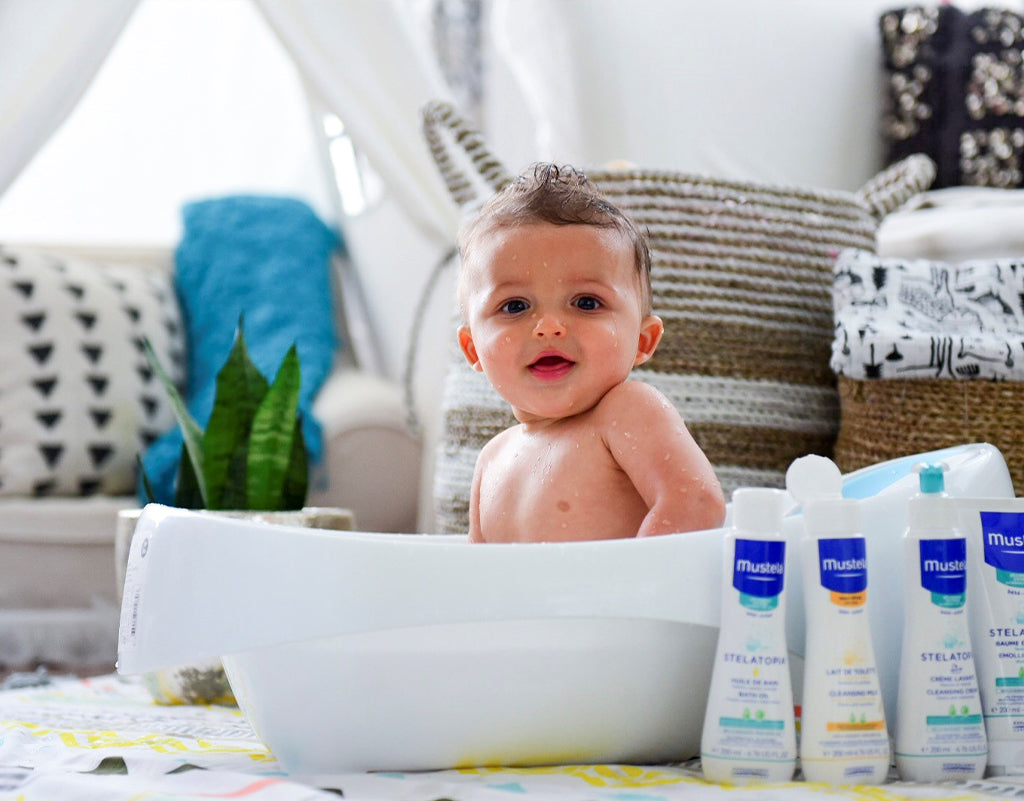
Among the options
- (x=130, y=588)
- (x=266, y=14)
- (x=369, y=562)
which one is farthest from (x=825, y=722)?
(x=266, y=14)

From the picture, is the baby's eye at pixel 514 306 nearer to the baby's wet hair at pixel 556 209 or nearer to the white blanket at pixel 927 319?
the baby's wet hair at pixel 556 209

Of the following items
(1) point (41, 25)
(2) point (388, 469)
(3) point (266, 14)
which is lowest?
(2) point (388, 469)

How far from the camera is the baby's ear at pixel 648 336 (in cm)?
98

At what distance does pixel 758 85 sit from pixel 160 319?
1.08 meters


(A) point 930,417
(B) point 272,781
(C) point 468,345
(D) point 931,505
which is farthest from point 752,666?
(A) point 930,417

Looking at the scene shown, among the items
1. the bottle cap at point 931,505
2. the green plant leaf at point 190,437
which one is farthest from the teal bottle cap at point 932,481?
the green plant leaf at point 190,437

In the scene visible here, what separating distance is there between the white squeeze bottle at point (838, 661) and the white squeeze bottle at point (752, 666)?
0.05ft

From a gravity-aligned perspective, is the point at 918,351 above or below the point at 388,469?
above

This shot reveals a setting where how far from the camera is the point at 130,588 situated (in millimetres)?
729

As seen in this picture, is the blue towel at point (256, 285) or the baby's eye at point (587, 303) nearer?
the baby's eye at point (587, 303)

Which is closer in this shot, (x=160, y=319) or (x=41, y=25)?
(x=41, y=25)

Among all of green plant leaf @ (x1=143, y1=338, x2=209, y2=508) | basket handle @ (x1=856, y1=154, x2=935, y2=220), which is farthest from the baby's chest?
basket handle @ (x1=856, y1=154, x2=935, y2=220)

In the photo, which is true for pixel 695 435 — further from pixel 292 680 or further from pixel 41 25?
pixel 41 25

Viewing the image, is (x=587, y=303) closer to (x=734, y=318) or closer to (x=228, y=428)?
(x=734, y=318)
